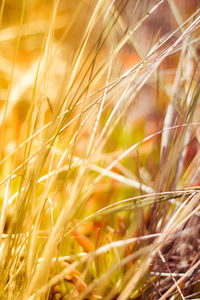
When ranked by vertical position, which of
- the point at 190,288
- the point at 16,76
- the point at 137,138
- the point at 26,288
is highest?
the point at 16,76

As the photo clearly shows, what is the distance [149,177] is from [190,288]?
0.25 meters

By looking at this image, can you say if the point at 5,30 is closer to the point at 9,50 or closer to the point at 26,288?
the point at 9,50

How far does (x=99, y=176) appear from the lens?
1.33 ft

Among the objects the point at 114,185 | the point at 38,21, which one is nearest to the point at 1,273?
the point at 114,185

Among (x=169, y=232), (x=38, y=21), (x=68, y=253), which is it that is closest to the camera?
(x=169, y=232)

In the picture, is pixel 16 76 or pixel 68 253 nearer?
pixel 68 253

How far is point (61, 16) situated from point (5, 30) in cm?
25

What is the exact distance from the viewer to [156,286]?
48 cm

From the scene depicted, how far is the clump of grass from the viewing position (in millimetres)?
404

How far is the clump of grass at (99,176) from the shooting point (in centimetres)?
40

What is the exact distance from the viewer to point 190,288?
49 centimetres

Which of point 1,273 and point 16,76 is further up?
point 16,76

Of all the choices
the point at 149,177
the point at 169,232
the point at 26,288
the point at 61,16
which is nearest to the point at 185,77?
the point at 149,177

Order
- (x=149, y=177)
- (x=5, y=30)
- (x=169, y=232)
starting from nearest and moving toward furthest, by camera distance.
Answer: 1. (x=169, y=232)
2. (x=149, y=177)
3. (x=5, y=30)
